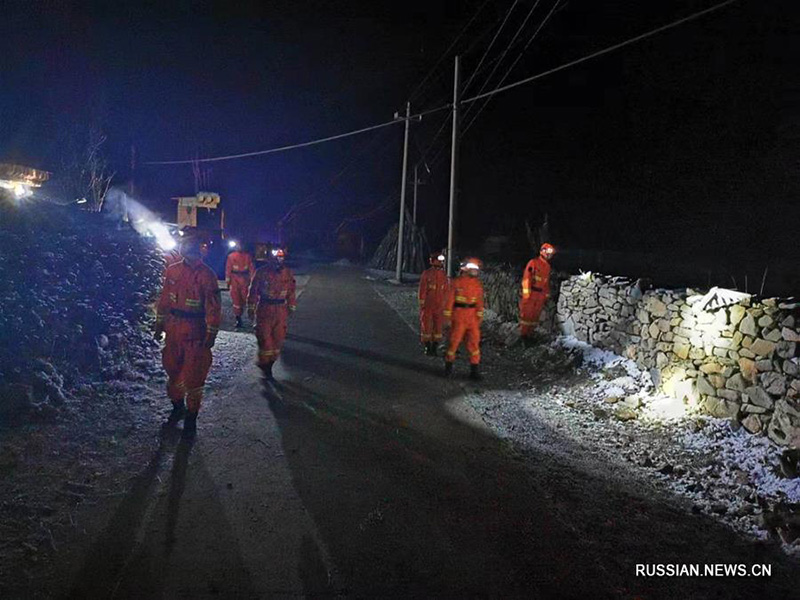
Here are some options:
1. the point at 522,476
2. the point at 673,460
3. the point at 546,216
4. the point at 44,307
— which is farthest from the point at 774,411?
the point at 546,216

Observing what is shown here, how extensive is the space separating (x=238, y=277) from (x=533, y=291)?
652 centimetres

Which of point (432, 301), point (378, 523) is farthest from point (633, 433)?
point (432, 301)

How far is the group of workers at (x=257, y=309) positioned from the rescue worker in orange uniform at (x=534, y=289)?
20 mm

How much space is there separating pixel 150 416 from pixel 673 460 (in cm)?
570

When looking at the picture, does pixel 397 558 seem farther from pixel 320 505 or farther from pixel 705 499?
pixel 705 499

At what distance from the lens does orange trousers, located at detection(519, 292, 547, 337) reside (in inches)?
444

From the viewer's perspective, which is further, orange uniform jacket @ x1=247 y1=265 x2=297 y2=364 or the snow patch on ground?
orange uniform jacket @ x1=247 y1=265 x2=297 y2=364

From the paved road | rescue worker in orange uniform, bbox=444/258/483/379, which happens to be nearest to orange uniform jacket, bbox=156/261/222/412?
the paved road

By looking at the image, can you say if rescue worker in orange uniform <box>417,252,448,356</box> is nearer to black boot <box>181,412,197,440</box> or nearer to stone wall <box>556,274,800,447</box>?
stone wall <box>556,274,800,447</box>

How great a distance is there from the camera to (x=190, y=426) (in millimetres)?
5891

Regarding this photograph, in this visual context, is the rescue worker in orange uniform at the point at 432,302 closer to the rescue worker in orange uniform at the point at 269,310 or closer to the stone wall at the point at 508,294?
the stone wall at the point at 508,294

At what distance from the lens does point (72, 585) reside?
3.31 m

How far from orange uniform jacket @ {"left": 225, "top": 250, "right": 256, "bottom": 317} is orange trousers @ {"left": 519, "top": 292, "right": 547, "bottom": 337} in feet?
19.9

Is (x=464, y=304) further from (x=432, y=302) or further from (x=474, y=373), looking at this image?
(x=432, y=302)
